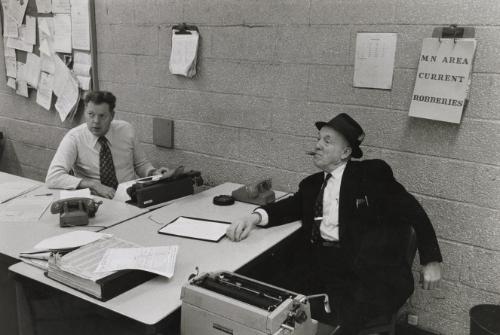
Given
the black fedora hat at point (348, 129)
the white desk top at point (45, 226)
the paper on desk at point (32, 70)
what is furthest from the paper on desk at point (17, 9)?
the black fedora hat at point (348, 129)

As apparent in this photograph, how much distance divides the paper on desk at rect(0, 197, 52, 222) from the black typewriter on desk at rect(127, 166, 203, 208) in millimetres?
424

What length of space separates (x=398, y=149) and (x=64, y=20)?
2.62 m

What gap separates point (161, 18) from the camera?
303 cm

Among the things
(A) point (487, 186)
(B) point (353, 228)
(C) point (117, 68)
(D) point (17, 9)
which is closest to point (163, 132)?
(C) point (117, 68)

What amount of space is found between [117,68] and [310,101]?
153 cm

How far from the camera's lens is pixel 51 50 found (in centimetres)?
364

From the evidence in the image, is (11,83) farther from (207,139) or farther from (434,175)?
(434,175)

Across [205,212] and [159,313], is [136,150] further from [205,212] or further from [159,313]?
[159,313]

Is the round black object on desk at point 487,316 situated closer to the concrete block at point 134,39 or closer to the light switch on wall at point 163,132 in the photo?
the light switch on wall at point 163,132

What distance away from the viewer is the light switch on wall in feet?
10.3

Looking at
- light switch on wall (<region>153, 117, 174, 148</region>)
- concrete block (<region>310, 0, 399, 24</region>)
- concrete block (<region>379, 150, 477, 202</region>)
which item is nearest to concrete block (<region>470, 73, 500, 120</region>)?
concrete block (<region>379, 150, 477, 202</region>)

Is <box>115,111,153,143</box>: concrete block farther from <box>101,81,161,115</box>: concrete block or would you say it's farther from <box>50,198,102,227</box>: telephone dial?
<box>50,198,102,227</box>: telephone dial

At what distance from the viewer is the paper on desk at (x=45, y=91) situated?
3715 mm

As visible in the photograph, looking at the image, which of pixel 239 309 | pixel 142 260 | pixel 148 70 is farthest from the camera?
pixel 148 70
